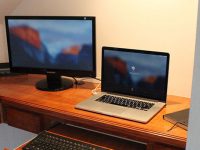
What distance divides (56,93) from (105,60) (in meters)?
0.33

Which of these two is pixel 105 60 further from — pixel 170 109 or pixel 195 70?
pixel 195 70

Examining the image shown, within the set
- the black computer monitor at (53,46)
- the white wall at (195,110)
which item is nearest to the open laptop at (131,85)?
the black computer monitor at (53,46)

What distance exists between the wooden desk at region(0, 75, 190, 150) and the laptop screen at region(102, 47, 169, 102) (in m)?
0.12

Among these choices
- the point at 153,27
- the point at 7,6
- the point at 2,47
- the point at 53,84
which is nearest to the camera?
the point at 153,27

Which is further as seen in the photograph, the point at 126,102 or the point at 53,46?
the point at 53,46

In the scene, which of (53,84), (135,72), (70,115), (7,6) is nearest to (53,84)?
(53,84)

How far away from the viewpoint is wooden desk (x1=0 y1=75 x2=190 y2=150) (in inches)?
47.3

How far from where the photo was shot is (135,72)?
58.3 inches

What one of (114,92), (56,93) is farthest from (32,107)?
(114,92)

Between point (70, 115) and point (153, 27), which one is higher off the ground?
point (153, 27)

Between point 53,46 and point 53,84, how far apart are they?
225 mm

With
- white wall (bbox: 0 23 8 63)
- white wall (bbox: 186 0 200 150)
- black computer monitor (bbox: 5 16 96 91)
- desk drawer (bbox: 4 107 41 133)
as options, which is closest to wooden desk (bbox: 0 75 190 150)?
desk drawer (bbox: 4 107 41 133)

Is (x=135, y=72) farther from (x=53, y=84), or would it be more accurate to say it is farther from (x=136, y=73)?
(x=53, y=84)

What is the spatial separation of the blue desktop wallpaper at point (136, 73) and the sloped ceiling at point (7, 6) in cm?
80
